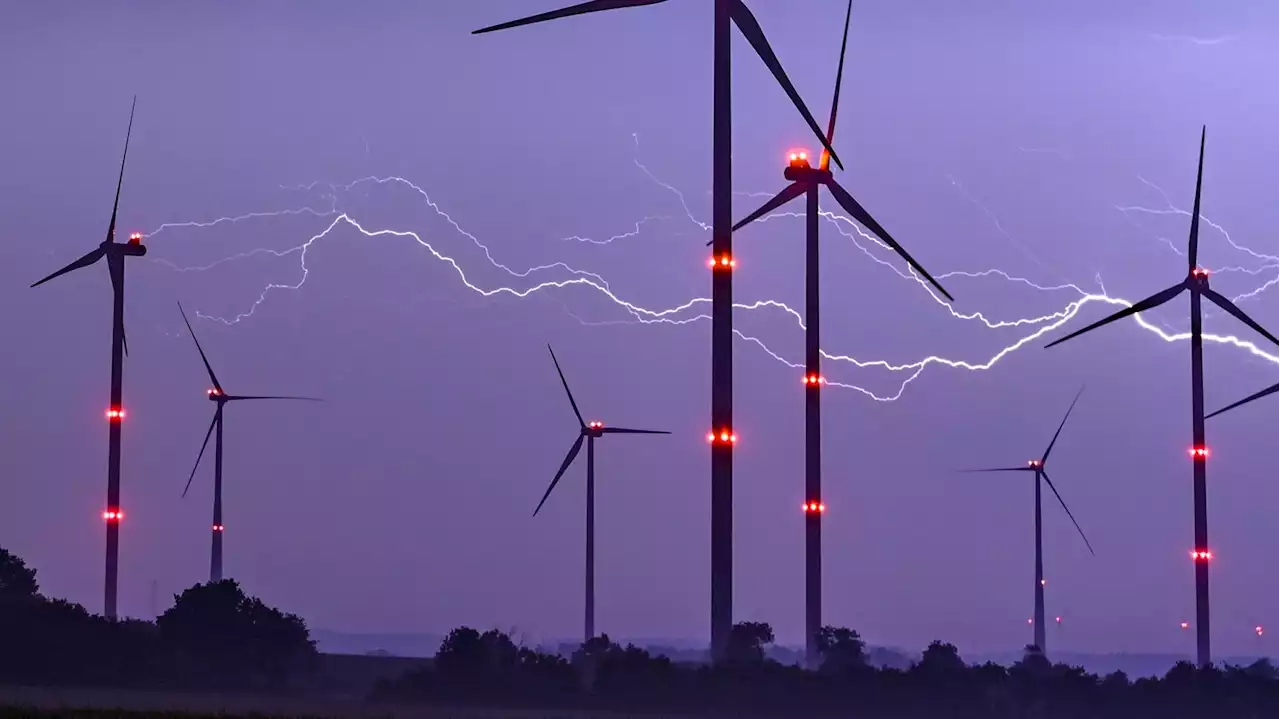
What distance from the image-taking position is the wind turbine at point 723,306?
77.0 meters

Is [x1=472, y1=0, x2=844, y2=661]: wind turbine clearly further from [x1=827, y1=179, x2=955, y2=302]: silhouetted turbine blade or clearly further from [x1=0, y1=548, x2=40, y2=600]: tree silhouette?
[x1=0, y1=548, x2=40, y2=600]: tree silhouette

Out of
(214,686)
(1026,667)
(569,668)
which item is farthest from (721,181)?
(1026,667)

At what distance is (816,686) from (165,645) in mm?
29787

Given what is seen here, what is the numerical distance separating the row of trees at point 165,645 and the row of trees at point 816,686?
25.4ft

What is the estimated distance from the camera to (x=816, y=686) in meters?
91.4

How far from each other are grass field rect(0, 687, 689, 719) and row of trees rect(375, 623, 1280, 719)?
601cm

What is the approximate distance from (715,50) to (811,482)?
27.5 metres

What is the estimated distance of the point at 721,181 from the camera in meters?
78.8

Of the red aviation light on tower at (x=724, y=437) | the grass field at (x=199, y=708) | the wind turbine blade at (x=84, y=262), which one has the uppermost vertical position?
the wind turbine blade at (x=84, y=262)

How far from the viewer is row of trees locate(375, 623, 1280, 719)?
88.2m

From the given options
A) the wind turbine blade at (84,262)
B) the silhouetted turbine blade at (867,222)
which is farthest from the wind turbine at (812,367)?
the wind turbine blade at (84,262)

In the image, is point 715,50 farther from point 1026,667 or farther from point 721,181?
point 1026,667

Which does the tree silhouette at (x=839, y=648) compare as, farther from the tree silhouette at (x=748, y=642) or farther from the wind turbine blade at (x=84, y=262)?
the wind turbine blade at (x=84, y=262)

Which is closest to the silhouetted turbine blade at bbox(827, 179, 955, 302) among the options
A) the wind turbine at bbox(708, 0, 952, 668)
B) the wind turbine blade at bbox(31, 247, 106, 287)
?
the wind turbine at bbox(708, 0, 952, 668)
